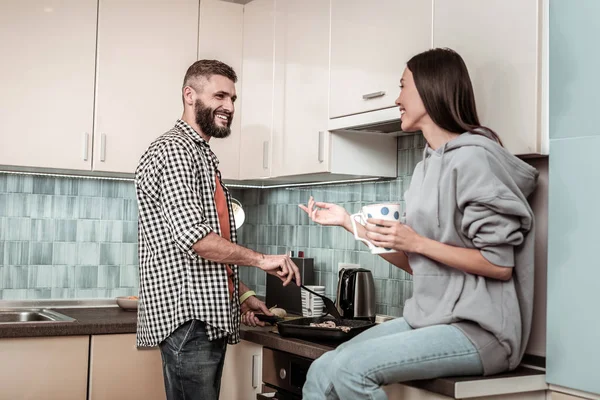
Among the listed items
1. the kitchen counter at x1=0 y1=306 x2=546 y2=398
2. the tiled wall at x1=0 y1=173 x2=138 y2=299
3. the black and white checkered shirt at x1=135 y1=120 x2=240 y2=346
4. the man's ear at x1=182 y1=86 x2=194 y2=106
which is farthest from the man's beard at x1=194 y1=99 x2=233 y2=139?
the tiled wall at x1=0 y1=173 x2=138 y2=299

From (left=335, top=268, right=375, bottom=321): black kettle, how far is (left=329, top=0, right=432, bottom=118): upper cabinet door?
63 cm

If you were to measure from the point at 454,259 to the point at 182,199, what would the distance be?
2.72 feet

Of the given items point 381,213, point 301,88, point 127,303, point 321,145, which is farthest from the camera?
point 127,303

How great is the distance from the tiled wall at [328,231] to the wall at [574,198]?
3.02ft

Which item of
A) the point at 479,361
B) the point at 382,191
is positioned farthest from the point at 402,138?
the point at 479,361

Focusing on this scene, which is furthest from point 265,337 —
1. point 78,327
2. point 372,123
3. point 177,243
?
point 372,123

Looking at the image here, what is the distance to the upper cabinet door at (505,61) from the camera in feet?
6.80

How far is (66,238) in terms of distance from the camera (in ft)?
12.1

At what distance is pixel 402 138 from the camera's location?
3.07m

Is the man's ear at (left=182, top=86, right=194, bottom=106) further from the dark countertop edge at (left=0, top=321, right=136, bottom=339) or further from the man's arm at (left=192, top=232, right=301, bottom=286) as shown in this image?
the dark countertop edge at (left=0, top=321, right=136, bottom=339)

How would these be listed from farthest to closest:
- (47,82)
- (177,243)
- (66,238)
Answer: (66,238) → (47,82) → (177,243)

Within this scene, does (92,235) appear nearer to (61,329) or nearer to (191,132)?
(61,329)

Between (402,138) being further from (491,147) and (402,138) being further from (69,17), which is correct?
(69,17)

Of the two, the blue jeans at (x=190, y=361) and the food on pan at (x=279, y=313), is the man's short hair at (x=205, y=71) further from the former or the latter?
the food on pan at (x=279, y=313)
